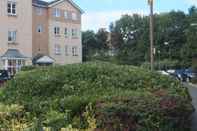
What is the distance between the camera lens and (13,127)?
9.84 meters

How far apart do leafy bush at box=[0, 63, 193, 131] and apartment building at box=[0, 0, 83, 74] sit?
53.8m

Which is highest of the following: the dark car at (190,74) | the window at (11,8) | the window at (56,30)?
the window at (11,8)

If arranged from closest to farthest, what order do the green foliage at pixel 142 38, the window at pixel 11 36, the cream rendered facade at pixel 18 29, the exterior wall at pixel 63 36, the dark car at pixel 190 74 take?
the dark car at pixel 190 74 → the cream rendered facade at pixel 18 29 → the window at pixel 11 36 → the exterior wall at pixel 63 36 → the green foliage at pixel 142 38

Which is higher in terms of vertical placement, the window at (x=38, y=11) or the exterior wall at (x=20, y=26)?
the window at (x=38, y=11)

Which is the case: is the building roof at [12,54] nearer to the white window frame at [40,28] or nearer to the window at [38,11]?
the white window frame at [40,28]

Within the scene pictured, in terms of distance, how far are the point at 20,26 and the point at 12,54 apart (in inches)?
180

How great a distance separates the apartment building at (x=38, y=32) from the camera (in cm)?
6944

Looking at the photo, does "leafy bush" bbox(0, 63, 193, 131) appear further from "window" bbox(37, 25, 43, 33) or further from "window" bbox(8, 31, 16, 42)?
"window" bbox(37, 25, 43, 33)

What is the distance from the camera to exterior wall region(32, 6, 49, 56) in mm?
76556

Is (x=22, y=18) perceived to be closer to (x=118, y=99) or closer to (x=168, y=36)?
(x=168, y=36)

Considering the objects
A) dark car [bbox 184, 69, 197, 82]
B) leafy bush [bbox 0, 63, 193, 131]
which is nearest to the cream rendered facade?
dark car [bbox 184, 69, 197, 82]

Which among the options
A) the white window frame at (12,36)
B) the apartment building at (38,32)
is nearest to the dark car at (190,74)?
the apartment building at (38,32)

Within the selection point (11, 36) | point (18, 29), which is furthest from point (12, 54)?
point (18, 29)

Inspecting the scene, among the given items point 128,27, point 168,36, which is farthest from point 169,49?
point 128,27
